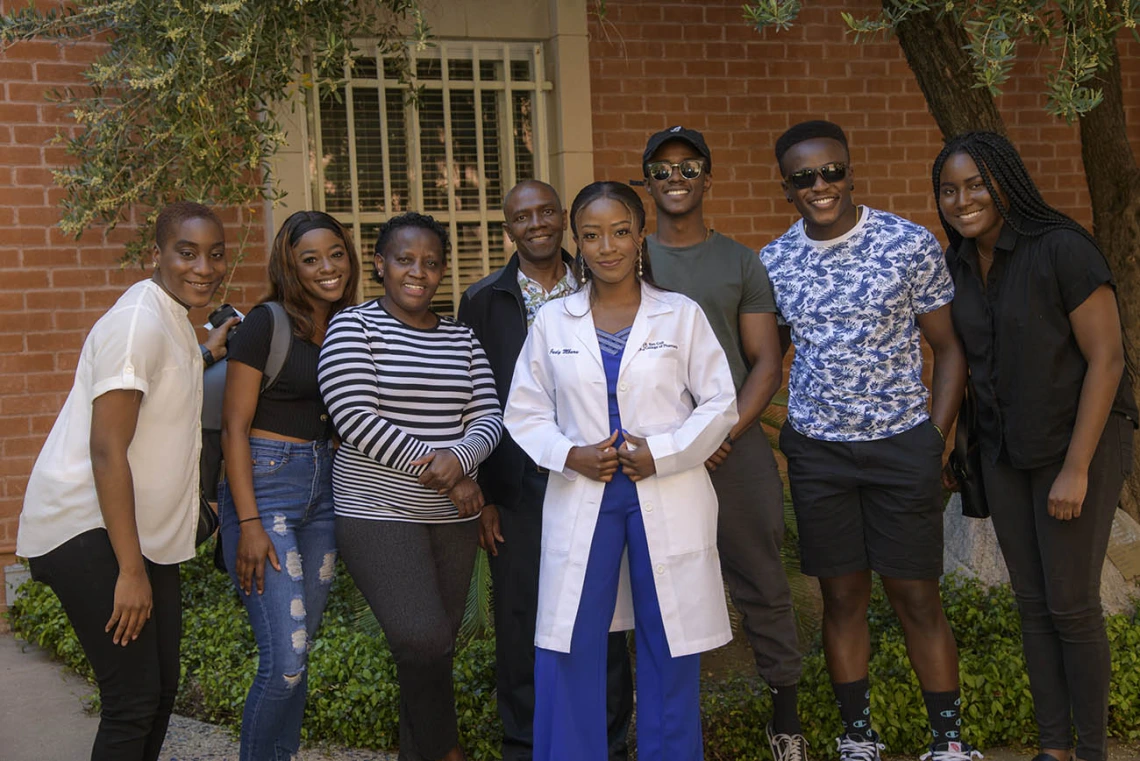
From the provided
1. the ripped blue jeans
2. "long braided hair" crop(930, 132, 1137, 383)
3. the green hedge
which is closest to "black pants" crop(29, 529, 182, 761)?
the ripped blue jeans

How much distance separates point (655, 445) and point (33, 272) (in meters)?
4.19

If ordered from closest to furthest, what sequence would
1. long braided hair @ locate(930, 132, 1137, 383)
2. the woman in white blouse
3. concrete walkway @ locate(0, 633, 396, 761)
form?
the woman in white blouse
long braided hair @ locate(930, 132, 1137, 383)
concrete walkway @ locate(0, 633, 396, 761)

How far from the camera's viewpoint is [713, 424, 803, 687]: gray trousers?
3.78 m

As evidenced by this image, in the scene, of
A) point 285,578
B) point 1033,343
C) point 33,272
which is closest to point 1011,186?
point 1033,343

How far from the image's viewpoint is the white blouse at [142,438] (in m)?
2.94

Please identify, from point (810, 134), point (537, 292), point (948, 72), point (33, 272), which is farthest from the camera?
point (33, 272)

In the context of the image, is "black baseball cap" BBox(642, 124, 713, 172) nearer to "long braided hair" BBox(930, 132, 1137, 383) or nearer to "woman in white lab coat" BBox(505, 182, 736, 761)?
"woman in white lab coat" BBox(505, 182, 736, 761)

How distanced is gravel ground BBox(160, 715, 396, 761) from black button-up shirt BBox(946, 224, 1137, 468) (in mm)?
2576

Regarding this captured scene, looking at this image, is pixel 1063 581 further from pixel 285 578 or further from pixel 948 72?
pixel 948 72

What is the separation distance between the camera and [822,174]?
3623 mm

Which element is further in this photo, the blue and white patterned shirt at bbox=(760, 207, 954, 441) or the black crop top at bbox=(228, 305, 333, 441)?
the blue and white patterned shirt at bbox=(760, 207, 954, 441)

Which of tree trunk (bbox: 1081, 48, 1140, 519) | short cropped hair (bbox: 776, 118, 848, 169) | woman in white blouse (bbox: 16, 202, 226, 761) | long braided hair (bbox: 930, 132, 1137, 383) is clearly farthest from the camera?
tree trunk (bbox: 1081, 48, 1140, 519)

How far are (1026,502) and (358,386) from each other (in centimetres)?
214

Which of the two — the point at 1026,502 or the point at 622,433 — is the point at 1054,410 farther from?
the point at 622,433
